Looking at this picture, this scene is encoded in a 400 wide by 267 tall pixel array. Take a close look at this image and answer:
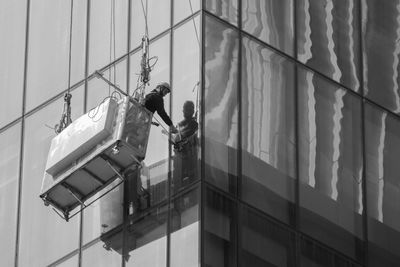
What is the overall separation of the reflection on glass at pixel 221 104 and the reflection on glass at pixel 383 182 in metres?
4.70

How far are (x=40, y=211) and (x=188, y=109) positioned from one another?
5131 millimetres

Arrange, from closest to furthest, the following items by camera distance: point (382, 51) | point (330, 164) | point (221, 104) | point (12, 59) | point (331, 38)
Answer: point (221, 104) → point (330, 164) → point (331, 38) → point (382, 51) → point (12, 59)

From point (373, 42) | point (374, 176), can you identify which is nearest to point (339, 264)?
point (374, 176)

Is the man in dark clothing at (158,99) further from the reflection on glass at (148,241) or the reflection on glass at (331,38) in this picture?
the reflection on glass at (331,38)

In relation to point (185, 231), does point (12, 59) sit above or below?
above

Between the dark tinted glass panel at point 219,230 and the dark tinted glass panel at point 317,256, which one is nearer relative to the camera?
the dark tinted glass panel at point 219,230

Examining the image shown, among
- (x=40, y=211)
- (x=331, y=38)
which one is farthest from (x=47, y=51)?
(x=331, y=38)

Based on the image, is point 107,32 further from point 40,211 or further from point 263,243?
point 263,243

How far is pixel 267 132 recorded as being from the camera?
3788 cm

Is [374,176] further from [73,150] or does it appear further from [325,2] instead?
[73,150]

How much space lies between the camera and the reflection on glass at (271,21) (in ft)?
126

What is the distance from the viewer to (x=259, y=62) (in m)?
38.2

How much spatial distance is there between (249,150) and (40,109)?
247 inches

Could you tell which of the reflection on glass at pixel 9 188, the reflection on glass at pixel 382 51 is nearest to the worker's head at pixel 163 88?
the reflection on glass at pixel 9 188
